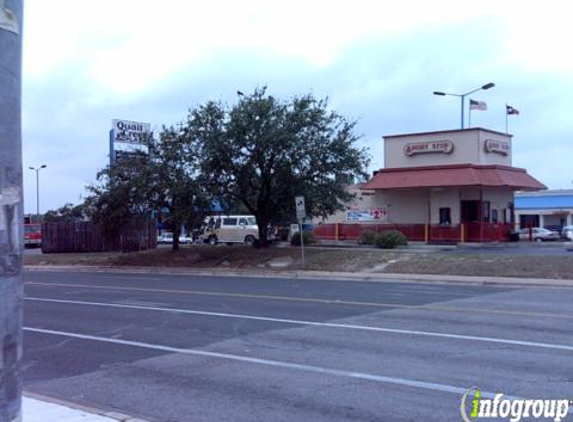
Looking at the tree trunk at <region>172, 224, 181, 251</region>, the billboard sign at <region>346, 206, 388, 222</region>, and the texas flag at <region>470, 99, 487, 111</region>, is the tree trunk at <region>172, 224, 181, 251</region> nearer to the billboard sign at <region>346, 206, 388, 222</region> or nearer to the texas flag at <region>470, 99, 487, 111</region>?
the billboard sign at <region>346, 206, 388, 222</region>

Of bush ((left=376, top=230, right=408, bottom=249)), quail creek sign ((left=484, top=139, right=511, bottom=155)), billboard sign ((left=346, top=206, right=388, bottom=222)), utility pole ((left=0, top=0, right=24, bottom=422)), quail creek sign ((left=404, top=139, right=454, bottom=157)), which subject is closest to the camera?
utility pole ((left=0, top=0, right=24, bottom=422))

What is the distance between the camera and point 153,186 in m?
32.6

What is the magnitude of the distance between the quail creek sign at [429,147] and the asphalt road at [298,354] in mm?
26755

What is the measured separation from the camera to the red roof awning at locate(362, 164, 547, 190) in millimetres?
40700

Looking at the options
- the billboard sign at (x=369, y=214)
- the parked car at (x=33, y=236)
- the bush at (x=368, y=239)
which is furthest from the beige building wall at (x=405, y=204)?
the parked car at (x=33, y=236)

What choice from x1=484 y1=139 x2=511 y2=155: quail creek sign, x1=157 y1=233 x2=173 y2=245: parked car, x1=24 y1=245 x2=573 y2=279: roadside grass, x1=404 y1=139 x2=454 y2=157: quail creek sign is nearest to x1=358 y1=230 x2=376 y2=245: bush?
x1=404 y1=139 x2=454 y2=157: quail creek sign

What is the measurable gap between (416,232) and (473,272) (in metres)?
18.9

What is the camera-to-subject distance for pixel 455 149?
4319 centimetres

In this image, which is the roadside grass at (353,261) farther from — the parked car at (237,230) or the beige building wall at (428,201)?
the beige building wall at (428,201)

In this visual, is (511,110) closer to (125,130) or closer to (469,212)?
(469,212)

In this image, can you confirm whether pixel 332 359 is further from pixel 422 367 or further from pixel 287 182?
pixel 287 182

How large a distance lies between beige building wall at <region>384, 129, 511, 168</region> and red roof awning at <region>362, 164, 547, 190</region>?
74 centimetres

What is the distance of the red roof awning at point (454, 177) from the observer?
40700 millimetres

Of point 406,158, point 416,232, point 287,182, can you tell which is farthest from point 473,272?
point 406,158
